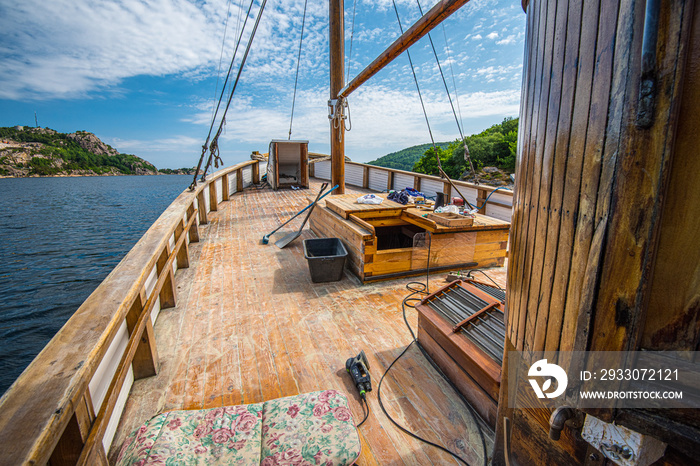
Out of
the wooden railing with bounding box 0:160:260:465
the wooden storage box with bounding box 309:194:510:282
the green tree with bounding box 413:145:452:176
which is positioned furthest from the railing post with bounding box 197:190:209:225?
the green tree with bounding box 413:145:452:176

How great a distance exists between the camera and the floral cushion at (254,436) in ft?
4.69

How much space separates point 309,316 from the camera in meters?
3.02

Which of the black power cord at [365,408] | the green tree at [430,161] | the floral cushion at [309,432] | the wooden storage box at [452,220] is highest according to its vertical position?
the green tree at [430,161]

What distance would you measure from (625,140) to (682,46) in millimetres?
179

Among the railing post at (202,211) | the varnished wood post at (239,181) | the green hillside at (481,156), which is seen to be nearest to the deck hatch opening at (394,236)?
the railing post at (202,211)

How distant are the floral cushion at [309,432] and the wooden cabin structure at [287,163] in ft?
32.6

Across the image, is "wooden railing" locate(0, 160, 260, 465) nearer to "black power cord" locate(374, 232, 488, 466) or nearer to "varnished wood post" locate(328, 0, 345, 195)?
"black power cord" locate(374, 232, 488, 466)

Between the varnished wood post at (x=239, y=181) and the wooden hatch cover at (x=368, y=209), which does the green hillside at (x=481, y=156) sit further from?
the wooden hatch cover at (x=368, y=209)

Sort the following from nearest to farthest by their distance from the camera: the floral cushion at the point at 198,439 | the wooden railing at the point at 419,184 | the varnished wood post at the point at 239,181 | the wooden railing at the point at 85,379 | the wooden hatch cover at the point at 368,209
Result: 1. the wooden railing at the point at 85,379
2. the floral cushion at the point at 198,439
3. the wooden hatch cover at the point at 368,209
4. the wooden railing at the point at 419,184
5. the varnished wood post at the point at 239,181

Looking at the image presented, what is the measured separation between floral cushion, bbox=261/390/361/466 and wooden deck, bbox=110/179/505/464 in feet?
0.68

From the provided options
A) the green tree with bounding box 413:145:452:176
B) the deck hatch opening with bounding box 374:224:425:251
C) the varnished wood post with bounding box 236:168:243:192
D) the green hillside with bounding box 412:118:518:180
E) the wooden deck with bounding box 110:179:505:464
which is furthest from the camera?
the green tree with bounding box 413:145:452:176

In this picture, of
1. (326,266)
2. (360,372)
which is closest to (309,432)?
(360,372)

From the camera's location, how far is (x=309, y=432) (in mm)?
1554

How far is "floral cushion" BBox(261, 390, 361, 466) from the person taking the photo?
1.45 m
